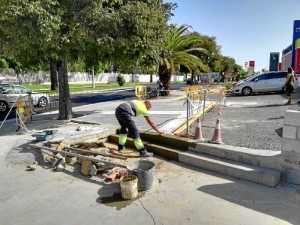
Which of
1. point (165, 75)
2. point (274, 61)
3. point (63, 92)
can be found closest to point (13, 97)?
point (63, 92)

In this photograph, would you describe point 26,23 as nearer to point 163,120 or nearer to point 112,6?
point 112,6

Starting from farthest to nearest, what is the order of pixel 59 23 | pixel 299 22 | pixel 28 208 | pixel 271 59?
pixel 271 59
pixel 299 22
pixel 59 23
pixel 28 208

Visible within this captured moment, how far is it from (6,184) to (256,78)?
18273 millimetres

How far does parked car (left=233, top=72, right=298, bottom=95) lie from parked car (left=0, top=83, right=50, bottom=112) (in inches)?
530

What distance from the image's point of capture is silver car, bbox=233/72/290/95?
1931 cm

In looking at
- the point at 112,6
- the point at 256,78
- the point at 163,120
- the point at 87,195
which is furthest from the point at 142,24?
the point at 256,78

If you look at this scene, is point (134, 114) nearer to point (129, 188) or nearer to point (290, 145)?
point (129, 188)

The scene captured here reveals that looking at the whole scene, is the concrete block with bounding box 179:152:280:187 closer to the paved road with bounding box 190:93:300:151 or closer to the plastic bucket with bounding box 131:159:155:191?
the paved road with bounding box 190:93:300:151

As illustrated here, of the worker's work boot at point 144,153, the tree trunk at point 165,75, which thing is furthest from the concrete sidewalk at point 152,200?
the tree trunk at point 165,75

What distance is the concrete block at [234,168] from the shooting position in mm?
4953

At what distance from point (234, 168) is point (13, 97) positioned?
45.9ft

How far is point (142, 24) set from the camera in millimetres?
9562

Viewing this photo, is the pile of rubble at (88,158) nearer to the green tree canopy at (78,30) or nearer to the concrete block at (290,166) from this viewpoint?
the concrete block at (290,166)

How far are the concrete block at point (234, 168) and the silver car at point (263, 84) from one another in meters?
15.1
